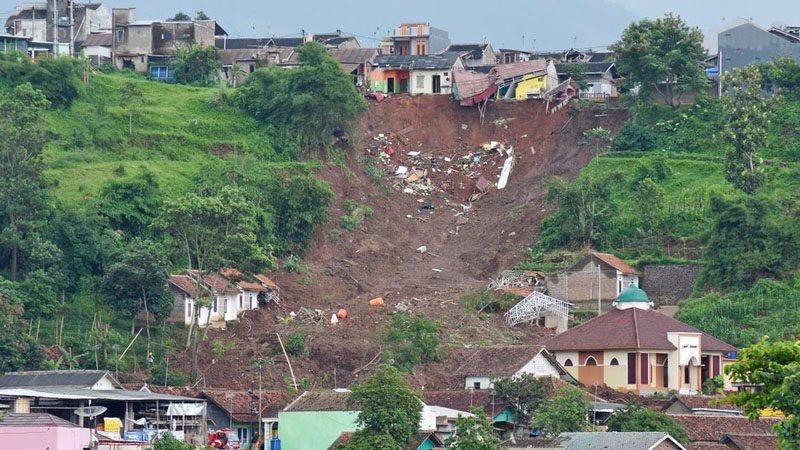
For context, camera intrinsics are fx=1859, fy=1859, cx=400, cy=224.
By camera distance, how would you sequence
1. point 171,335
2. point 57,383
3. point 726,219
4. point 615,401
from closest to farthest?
point 57,383 → point 615,401 → point 171,335 → point 726,219

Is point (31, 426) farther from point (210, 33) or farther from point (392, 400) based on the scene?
point (210, 33)

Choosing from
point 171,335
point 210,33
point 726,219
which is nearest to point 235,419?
point 171,335

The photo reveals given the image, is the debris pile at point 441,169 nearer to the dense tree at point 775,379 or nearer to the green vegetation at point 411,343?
the green vegetation at point 411,343

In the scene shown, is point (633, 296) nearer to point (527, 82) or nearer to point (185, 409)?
point (185, 409)

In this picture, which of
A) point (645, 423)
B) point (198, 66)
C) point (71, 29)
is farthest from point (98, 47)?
point (645, 423)

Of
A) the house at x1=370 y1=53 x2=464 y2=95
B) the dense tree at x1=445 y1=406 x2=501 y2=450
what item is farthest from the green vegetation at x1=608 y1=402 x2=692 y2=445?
the house at x1=370 y1=53 x2=464 y2=95

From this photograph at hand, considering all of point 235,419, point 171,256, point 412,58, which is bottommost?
point 235,419
